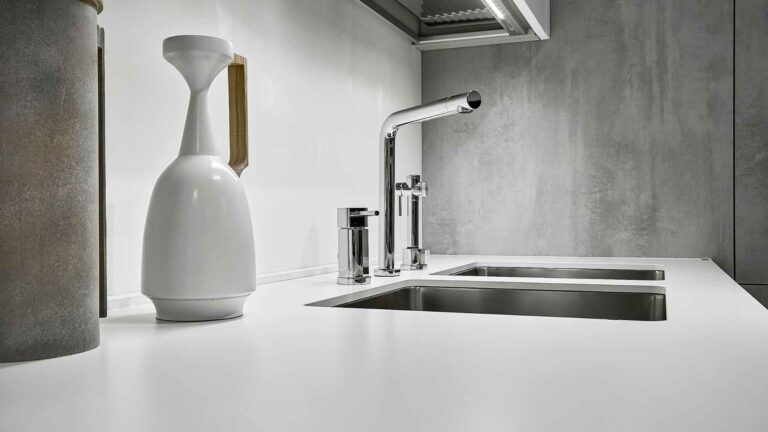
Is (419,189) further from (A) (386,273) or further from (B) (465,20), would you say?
(B) (465,20)

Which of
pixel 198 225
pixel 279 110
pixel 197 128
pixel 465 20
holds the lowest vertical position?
pixel 198 225

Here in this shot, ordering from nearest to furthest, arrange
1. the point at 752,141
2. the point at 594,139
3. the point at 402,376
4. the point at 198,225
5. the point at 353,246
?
the point at 402,376
the point at 198,225
the point at 353,246
the point at 752,141
the point at 594,139

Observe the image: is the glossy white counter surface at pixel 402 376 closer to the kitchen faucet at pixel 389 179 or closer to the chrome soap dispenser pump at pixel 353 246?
the chrome soap dispenser pump at pixel 353 246

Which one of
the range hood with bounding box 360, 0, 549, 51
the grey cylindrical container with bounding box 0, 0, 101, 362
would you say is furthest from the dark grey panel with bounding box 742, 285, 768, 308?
the grey cylindrical container with bounding box 0, 0, 101, 362

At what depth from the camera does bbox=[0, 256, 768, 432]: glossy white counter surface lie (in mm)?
Answer: 441

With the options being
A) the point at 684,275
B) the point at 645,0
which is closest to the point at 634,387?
the point at 684,275

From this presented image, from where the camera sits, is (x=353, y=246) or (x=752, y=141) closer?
(x=353, y=246)

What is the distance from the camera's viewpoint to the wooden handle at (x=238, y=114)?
43.0 inches

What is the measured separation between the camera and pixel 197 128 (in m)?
0.85

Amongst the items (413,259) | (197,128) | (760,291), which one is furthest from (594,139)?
(197,128)

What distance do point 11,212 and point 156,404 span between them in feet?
0.69

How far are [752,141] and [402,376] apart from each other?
1.87 meters

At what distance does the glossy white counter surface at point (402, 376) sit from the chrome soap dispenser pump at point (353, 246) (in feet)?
1.41

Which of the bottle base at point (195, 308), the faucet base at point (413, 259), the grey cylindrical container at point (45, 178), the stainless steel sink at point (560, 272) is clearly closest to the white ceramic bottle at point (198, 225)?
the bottle base at point (195, 308)
